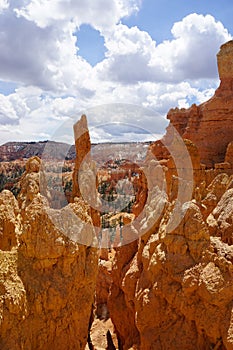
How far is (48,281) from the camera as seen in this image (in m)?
6.97

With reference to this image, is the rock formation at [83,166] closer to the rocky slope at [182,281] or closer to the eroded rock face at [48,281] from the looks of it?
the rocky slope at [182,281]

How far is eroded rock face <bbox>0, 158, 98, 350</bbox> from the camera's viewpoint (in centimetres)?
634

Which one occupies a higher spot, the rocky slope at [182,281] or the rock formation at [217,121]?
the rock formation at [217,121]

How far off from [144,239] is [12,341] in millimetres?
4555

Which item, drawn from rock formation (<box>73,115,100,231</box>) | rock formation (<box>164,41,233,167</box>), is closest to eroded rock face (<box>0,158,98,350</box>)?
rock formation (<box>73,115,100,231</box>)

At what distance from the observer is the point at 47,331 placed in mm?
6891

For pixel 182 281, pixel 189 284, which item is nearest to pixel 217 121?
pixel 182 281

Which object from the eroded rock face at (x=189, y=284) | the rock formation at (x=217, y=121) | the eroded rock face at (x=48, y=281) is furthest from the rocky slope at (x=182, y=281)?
the rock formation at (x=217, y=121)

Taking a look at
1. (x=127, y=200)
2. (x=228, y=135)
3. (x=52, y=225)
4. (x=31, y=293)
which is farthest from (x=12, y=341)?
(x=127, y=200)

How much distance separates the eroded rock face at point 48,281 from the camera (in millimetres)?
6340

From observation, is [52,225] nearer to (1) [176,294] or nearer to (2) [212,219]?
(1) [176,294]

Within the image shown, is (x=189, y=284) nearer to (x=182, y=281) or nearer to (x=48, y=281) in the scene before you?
(x=182, y=281)

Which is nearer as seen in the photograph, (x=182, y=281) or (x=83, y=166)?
(x=182, y=281)

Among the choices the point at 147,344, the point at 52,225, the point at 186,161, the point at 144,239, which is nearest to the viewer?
the point at 52,225
